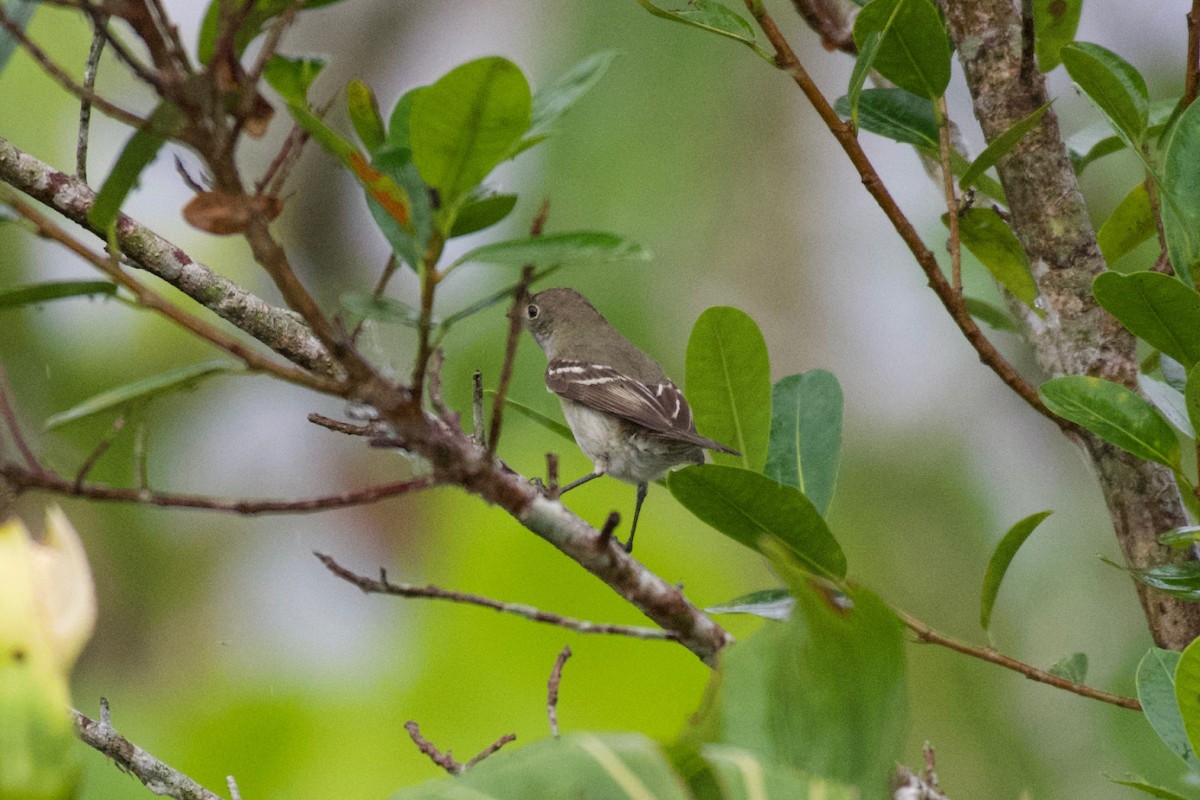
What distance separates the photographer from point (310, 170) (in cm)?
527

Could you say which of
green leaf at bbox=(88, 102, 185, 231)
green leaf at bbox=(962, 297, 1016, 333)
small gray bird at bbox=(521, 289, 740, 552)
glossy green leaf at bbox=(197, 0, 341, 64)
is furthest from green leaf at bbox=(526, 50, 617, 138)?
small gray bird at bbox=(521, 289, 740, 552)

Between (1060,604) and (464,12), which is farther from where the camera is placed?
(464,12)

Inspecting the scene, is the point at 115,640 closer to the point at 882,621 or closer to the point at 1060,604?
the point at 1060,604

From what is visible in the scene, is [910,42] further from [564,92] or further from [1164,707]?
[1164,707]

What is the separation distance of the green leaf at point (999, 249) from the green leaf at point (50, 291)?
113 centimetres

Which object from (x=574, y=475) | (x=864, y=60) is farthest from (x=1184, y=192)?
(x=574, y=475)

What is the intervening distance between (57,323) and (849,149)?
392 centimetres

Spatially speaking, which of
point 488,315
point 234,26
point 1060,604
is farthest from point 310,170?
point 234,26

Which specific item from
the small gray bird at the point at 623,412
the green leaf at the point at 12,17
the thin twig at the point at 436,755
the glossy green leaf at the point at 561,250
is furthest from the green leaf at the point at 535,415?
the small gray bird at the point at 623,412

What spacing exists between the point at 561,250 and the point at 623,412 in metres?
2.23

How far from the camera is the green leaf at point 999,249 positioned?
1569 millimetres

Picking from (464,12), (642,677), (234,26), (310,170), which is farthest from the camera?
(464,12)

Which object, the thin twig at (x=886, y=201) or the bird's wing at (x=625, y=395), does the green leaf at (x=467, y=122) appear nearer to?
the thin twig at (x=886, y=201)

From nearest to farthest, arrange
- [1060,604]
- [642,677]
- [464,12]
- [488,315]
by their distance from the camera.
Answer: [642,677]
[488,315]
[1060,604]
[464,12]
